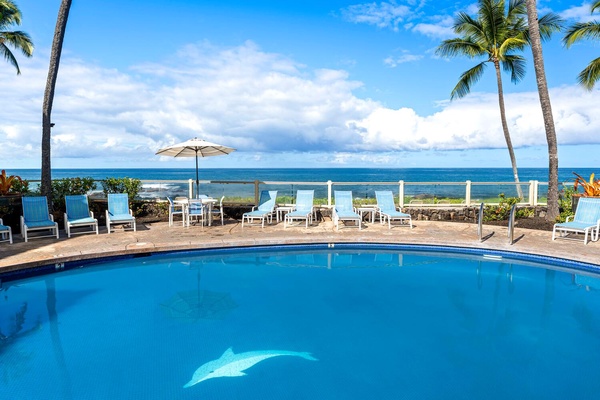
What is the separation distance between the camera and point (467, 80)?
14539 millimetres

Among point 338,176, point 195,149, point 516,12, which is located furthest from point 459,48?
point 338,176

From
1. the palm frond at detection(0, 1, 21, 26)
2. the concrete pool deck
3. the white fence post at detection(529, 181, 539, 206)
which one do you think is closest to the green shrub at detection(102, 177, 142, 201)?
the concrete pool deck

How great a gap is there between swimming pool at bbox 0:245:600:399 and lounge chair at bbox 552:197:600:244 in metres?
1.48

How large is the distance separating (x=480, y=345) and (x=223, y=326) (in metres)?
2.87

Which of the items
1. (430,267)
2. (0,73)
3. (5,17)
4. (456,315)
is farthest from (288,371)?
(0,73)

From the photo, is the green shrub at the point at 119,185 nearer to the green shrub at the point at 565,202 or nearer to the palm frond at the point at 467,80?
the green shrub at the point at 565,202

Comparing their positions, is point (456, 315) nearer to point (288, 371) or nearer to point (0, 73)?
point (288, 371)

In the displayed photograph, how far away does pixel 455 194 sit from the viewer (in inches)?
409

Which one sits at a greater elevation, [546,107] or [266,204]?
[546,107]

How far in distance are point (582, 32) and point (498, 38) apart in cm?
274

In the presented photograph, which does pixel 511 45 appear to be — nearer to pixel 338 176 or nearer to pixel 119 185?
pixel 119 185

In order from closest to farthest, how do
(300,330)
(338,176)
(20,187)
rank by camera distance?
(300,330)
(20,187)
(338,176)

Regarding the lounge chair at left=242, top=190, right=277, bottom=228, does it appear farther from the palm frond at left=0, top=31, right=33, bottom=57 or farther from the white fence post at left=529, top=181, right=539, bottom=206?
the palm frond at left=0, top=31, right=33, bottom=57

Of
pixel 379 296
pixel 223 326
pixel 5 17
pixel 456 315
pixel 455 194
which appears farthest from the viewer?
pixel 5 17
